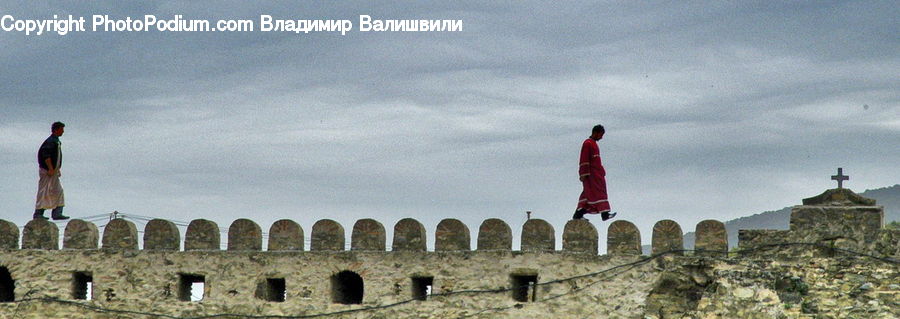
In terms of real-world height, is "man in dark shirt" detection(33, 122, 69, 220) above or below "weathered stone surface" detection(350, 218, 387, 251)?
above

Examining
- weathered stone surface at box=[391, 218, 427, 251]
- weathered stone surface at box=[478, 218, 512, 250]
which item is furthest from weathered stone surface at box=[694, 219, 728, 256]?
weathered stone surface at box=[391, 218, 427, 251]

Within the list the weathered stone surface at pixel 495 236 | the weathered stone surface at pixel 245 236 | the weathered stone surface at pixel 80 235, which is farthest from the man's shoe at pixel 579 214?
the weathered stone surface at pixel 80 235

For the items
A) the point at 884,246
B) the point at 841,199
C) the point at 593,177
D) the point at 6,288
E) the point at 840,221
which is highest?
the point at 593,177

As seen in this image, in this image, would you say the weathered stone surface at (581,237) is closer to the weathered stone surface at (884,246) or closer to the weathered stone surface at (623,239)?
the weathered stone surface at (623,239)

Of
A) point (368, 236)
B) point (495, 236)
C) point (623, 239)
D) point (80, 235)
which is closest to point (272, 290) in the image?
point (368, 236)

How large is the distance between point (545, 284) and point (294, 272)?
9.78 ft

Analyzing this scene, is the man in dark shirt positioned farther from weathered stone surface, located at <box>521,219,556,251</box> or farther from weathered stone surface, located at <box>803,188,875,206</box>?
weathered stone surface, located at <box>803,188,875,206</box>

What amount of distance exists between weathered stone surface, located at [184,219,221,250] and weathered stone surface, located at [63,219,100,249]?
4.38ft

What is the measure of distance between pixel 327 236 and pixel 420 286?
1.24 metres

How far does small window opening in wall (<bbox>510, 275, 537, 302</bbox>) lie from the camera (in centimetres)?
1412

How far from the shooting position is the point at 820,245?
13.4 metres

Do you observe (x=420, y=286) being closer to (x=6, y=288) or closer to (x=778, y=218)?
(x=6, y=288)

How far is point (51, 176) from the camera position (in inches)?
640

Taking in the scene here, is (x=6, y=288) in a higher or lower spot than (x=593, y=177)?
lower
